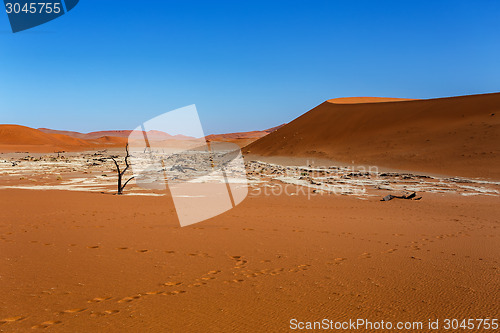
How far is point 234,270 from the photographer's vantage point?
16.5ft

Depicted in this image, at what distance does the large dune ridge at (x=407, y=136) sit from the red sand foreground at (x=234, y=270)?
19.9 metres

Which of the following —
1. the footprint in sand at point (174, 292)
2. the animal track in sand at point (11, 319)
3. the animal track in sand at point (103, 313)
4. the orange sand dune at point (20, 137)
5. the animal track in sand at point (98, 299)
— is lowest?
the footprint in sand at point (174, 292)

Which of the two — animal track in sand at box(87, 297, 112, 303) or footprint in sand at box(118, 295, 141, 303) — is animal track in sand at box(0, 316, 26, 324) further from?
footprint in sand at box(118, 295, 141, 303)

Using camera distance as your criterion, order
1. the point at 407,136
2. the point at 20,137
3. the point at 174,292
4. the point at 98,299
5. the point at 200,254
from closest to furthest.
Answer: the point at 98,299
the point at 174,292
the point at 200,254
the point at 407,136
the point at 20,137

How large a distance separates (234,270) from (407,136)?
3700cm

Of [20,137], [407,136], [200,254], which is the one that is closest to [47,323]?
[200,254]

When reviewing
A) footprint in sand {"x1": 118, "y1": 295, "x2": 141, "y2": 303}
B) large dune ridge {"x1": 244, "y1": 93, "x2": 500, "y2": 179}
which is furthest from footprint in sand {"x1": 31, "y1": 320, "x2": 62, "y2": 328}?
large dune ridge {"x1": 244, "y1": 93, "x2": 500, "y2": 179}

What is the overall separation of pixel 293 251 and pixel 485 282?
279 centimetres

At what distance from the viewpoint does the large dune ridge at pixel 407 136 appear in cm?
2834

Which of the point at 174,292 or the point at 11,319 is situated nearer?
the point at 11,319

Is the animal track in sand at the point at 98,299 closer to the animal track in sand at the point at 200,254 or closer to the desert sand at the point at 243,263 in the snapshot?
the desert sand at the point at 243,263

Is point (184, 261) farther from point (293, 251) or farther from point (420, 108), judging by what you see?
point (420, 108)

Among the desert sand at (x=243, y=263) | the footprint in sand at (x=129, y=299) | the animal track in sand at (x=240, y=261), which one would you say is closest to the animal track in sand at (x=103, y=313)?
the desert sand at (x=243, y=263)

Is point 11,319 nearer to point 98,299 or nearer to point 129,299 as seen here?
point 98,299
